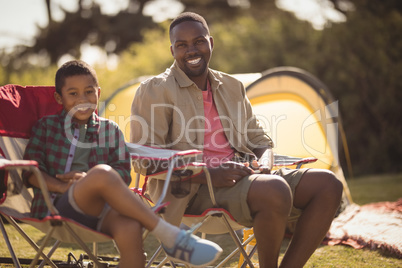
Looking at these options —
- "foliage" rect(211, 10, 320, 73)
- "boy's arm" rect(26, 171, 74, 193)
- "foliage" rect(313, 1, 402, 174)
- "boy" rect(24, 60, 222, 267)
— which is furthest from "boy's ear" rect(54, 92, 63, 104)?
"foliage" rect(313, 1, 402, 174)

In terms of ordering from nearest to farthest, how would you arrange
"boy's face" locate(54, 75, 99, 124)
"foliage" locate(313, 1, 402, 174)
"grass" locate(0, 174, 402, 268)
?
1. "boy's face" locate(54, 75, 99, 124)
2. "grass" locate(0, 174, 402, 268)
3. "foliage" locate(313, 1, 402, 174)

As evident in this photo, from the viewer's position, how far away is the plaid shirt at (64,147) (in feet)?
7.34

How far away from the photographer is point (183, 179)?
235cm

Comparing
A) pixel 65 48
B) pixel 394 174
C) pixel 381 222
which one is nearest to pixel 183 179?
pixel 381 222

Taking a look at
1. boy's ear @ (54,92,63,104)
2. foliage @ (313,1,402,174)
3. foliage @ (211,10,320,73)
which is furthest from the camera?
foliage @ (211,10,320,73)

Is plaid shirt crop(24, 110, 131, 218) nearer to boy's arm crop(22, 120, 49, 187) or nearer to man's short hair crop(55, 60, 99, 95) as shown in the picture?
boy's arm crop(22, 120, 49, 187)

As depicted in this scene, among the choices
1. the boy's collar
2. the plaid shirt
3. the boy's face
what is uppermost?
the boy's face

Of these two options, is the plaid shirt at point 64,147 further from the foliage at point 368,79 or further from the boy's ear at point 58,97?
the foliage at point 368,79

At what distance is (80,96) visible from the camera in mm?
2350

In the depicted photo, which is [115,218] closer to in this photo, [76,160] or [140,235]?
[140,235]

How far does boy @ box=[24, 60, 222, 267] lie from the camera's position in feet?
6.40

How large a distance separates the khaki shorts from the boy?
33cm

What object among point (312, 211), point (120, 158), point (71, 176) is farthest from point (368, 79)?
point (71, 176)

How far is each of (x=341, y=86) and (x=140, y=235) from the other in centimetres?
630
